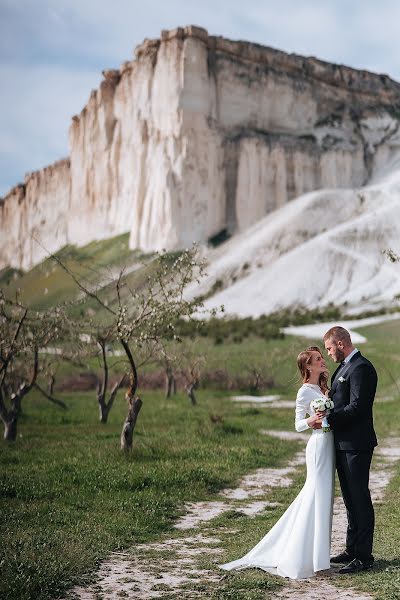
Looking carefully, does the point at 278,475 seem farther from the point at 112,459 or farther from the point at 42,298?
the point at 42,298

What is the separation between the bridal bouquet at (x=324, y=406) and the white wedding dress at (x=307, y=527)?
0.11 m

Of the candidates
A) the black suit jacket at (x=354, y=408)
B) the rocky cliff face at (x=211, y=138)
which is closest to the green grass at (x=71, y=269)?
the rocky cliff face at (x=211, y=138)

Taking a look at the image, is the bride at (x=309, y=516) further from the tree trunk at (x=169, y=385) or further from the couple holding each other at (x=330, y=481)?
the tree trunk at (x=169, y=385)

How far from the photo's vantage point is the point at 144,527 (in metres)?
9.35

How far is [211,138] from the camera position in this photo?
8406 cm

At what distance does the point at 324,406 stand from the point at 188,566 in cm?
201

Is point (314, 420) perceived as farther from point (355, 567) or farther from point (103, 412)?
point (103, 412)

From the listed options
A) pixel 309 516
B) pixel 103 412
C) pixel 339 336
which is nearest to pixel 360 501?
pixel 309 516

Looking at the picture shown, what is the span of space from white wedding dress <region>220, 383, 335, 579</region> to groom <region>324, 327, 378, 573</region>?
16 cm

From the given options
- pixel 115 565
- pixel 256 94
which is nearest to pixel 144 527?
pixel 115 565

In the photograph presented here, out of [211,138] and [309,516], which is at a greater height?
[211,138]

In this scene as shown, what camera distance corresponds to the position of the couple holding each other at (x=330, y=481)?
7.04 metres

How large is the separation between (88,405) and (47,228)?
84728 millimetres

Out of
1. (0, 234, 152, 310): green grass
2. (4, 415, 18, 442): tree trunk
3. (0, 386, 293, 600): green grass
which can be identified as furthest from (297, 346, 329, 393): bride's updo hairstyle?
(0, 234, 152, 310): green grass
